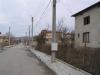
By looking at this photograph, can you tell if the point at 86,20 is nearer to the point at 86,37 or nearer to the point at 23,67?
the point at 86,37

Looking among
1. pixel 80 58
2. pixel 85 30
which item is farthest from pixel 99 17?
pixel 80 58

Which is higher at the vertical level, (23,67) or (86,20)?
(86,20)

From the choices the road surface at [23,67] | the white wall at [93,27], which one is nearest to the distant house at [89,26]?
the white wall at [93,27]

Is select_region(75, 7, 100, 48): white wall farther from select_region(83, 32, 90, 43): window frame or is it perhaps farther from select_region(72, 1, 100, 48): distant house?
select_region(83, 32, 90, 43): window frame

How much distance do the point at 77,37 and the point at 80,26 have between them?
2.42 meters

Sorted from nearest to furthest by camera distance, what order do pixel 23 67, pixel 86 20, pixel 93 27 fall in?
pixel 23 67 → pixel 93 27 → pixel 86 20

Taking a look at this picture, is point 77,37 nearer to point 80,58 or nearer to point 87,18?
point 87,18

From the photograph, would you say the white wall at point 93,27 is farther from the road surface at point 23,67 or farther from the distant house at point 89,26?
the road surface at point 23,67

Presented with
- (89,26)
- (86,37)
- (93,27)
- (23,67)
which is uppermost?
(89,26)

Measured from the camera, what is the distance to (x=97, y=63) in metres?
11.8

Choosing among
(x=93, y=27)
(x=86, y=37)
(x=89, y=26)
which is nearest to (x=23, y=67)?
(x=93, y=27)

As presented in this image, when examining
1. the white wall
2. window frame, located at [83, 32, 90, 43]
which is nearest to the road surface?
the white wall

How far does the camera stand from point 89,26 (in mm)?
31719

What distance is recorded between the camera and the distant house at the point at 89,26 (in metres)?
29.5
